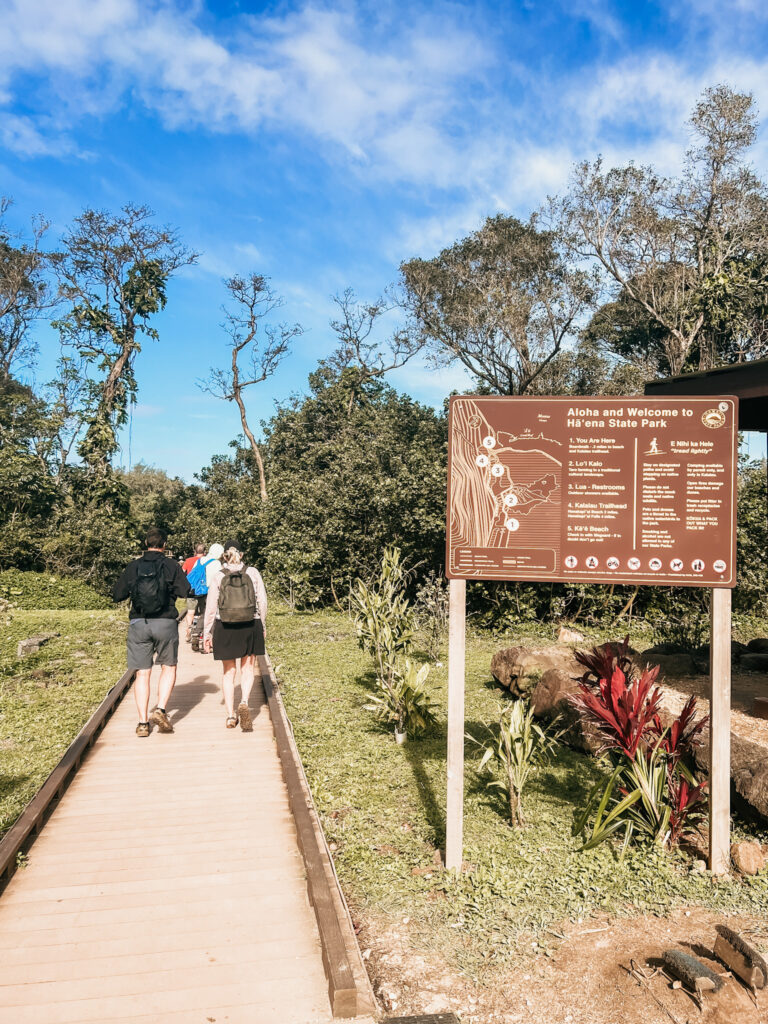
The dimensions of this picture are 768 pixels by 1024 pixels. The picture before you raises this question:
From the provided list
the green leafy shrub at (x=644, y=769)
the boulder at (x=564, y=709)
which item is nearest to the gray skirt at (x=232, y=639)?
the boulder at (x=564, y=709)

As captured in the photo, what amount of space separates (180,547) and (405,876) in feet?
118

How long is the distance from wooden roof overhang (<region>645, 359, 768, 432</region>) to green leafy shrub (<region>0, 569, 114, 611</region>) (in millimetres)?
19109

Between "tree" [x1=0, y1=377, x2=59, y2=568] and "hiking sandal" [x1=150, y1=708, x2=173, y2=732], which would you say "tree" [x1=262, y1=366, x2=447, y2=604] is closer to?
"hiking sandal" [x1=150, y1=708, x2=173, y2=732]

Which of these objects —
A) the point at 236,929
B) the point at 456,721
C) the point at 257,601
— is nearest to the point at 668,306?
the point at 257,601

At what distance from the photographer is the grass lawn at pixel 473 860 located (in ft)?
11.6

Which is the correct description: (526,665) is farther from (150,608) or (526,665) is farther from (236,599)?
(150,608)

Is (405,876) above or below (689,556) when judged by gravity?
below

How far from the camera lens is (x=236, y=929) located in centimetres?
343

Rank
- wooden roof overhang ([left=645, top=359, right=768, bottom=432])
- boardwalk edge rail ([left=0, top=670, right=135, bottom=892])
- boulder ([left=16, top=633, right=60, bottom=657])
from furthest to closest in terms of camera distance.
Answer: boulder ([left=16, top=633, right=60, bottom=657]) → wooden roof overhang ([left=645, top=359, right=768, bottom=432]) → boardwalk edge rail ([left=0, top=670, right=135, bottom=892])

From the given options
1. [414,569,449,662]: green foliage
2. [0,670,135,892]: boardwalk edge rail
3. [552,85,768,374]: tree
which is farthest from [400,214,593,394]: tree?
[0,670,135,892]: boardwalk edge rail

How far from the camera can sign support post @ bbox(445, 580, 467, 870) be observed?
4.05m

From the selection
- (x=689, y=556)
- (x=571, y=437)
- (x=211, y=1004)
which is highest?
(x=571, y=437)

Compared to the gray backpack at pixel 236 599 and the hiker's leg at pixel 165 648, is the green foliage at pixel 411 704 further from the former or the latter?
the hiker's leg at pixel 165 648

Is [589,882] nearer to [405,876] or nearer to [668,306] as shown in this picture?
[405,876]
